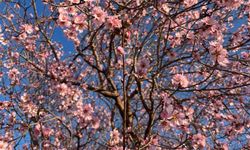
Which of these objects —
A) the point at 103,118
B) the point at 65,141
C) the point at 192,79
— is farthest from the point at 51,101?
the point at 192,79

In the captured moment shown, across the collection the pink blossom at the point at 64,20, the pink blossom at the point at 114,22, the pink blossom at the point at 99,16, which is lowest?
the pink blossom at the point at 114,22

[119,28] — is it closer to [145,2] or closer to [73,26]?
[145,2]

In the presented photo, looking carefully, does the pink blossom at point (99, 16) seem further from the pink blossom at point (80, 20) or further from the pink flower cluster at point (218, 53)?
the pink flower cluster at point (218, 53)

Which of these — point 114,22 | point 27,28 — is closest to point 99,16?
point 114,22

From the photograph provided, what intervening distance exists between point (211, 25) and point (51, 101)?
6.38 m

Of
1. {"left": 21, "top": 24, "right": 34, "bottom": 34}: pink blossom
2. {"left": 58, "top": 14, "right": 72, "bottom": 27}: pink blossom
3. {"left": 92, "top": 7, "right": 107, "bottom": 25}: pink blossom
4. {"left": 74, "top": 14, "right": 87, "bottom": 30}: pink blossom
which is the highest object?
{"left": 21, "top": 24, "right": 34, "bottom": 34}: pink blossom

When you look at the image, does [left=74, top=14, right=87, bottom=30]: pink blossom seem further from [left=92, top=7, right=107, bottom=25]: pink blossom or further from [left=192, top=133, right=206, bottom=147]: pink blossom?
[left=192, top=133, right=206, bottom=147]: pink blossom

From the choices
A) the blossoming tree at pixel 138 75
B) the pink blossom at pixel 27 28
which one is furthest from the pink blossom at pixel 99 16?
the pink blossom at pixel 27 28

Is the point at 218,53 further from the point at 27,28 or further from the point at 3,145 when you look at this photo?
the point at 27,28

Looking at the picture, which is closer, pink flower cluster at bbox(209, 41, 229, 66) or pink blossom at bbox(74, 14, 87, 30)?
pink flower cluster at bbox(209, 41, 229, 66)

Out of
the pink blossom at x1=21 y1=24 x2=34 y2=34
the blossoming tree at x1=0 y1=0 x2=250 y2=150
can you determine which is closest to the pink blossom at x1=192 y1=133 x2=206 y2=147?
the blossoming tree at x1=0 y1=0 x2=250 y2=150

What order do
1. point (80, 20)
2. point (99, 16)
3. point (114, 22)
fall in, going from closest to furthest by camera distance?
point (114, 22) < point (99, 16) < point (80, 20)

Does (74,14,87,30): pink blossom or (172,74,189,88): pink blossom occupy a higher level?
(74,14,87,30): pink blossom

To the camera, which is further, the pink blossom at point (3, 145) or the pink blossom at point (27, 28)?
the pink blossom at point (27, 28)
